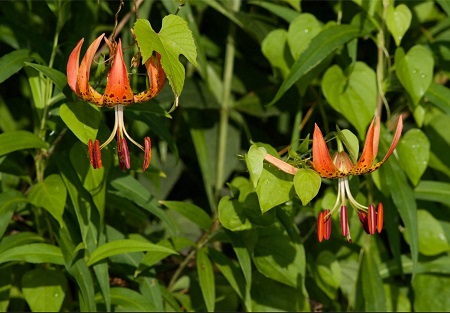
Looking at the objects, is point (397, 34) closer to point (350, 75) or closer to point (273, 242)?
point (350, 75)

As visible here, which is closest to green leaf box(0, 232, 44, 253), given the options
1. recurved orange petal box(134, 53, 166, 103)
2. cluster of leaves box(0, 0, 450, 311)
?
cluster of leaves box(0, 0, 450, 311)

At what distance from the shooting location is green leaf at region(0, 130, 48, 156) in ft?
5.63

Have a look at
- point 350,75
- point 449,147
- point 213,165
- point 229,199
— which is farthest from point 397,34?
point 213,165

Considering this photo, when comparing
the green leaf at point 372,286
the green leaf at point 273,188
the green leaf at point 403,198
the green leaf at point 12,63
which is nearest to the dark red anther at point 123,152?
the green leaf at point 273,188

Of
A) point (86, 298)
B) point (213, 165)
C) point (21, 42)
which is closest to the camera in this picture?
point (86, 298)

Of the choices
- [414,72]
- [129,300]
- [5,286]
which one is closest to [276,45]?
[414,72]

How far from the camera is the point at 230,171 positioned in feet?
7.56

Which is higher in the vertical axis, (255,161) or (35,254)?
(255,161)

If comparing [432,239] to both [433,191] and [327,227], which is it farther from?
[327,227]

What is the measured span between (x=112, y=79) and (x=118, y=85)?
1cm

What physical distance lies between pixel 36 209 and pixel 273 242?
516mm

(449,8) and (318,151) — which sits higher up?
(449,8)

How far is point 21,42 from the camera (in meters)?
2.03

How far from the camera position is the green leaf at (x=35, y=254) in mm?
1730
